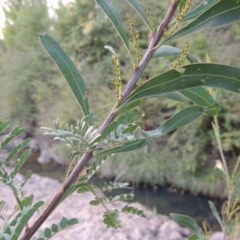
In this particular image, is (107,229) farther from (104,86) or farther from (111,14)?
(104,86)

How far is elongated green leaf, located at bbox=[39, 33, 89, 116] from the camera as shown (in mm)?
483

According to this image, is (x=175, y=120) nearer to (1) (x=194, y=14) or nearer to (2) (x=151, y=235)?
(1) (x=194, y=14)

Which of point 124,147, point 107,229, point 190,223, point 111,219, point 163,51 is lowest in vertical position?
point 107,229

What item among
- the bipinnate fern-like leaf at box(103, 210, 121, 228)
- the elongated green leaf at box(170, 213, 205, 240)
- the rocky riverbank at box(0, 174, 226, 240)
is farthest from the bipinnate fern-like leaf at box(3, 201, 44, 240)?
the rocky riverbank at box(0, 174, 226, 240)

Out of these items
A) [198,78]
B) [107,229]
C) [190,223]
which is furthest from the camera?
[107,229]

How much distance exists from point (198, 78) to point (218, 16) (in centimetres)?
8

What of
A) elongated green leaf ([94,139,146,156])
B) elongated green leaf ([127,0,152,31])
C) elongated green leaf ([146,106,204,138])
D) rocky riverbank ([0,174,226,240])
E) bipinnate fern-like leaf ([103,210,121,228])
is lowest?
rocky riverbank ([0,174,226,240])

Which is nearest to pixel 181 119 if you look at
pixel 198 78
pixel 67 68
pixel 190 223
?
pixel 198 78

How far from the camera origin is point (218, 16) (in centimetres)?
41

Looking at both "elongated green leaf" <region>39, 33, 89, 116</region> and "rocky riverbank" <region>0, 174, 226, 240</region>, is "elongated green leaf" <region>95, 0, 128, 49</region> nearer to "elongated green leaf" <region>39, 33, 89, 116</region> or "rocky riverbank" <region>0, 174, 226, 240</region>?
"elongated green leaf" <region>39, 33, 89, 116</region>

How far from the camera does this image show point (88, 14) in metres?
8.13

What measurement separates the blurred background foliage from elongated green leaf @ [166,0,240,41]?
492cm

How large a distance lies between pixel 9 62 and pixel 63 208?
22.1 feet

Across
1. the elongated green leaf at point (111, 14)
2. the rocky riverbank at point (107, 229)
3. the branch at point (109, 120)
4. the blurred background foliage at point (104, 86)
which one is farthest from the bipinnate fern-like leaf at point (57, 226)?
the blurred background foliage at point (104, 86)
